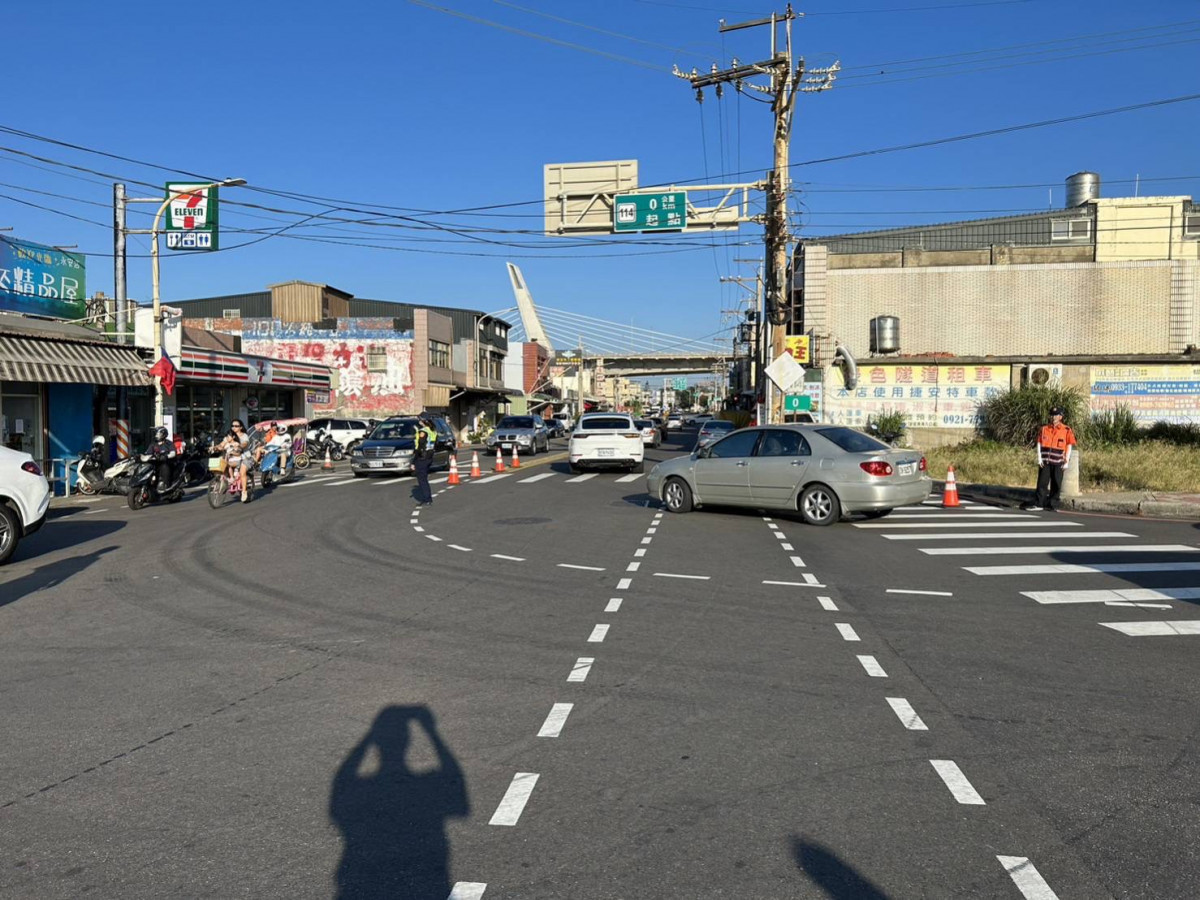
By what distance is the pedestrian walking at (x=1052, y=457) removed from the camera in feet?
52.6

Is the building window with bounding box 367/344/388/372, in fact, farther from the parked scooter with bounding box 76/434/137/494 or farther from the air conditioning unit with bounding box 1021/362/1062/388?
the air conditioning unit with bounding box 1021/362/1062/388

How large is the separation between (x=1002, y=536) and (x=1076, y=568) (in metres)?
2.83

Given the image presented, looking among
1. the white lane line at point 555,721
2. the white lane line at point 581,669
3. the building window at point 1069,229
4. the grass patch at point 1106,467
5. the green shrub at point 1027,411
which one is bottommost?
the white lane line at point 555,721

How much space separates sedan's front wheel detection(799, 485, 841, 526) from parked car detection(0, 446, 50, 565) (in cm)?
1068

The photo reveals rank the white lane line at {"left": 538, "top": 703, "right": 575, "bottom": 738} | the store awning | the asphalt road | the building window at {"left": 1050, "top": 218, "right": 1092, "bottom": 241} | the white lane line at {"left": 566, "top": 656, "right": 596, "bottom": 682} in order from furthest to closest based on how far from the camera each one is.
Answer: the building window at {"left": 1050, "top": 218, "right": 1092, "bottom": 241} → the store awning → the white lane line at {"left": 566, "top": 656, "right": 596, "bottom": 682} → the white lane line at {"left": 538, "top": 703, "right": 575, "bottom": 738} → the asphalt road

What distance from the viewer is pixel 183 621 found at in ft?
27.8

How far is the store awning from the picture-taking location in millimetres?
19312

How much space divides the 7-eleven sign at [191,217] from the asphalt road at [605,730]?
1581 centimetres

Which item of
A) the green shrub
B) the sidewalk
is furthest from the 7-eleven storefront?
the green shrub

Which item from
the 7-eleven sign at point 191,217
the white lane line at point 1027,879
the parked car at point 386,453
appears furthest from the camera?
the parked car at point 386,453

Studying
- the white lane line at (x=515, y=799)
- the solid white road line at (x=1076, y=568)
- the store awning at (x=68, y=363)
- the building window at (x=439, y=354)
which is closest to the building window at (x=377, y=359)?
the building window at (x=439, y=354)

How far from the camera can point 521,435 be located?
38188mm

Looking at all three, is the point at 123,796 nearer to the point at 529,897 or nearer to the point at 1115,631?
the point at 529,897

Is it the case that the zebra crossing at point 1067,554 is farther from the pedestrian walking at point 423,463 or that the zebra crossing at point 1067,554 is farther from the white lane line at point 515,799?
the pedestrian walking at point 423,463
